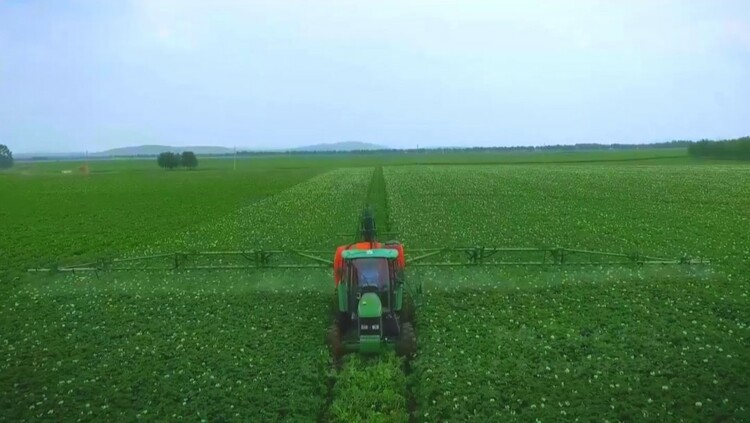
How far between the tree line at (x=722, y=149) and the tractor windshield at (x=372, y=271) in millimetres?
109009

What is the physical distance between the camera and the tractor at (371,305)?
11.5 meters

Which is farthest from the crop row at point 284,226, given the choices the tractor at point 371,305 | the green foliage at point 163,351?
the tractor at point 371,305

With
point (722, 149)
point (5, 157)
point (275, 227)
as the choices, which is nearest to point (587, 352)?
point (275, 227)

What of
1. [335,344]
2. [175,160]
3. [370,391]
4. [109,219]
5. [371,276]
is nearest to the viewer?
[370,391]

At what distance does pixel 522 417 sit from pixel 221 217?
88.0 ft

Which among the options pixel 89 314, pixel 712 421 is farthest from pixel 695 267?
pixel 89 314

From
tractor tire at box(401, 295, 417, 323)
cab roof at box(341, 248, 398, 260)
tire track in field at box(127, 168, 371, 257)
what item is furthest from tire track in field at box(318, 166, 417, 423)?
tire track in field at box(127, 168, 371, 257)

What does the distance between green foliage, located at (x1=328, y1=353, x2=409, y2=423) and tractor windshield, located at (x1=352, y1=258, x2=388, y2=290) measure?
140 centimetres

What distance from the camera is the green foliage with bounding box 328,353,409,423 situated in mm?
9531

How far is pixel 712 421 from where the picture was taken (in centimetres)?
898

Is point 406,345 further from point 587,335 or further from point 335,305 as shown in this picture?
point 587,335

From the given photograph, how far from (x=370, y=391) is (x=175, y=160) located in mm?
108236

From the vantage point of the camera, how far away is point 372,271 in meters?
12.2

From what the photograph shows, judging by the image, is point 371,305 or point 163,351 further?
point 163,351
